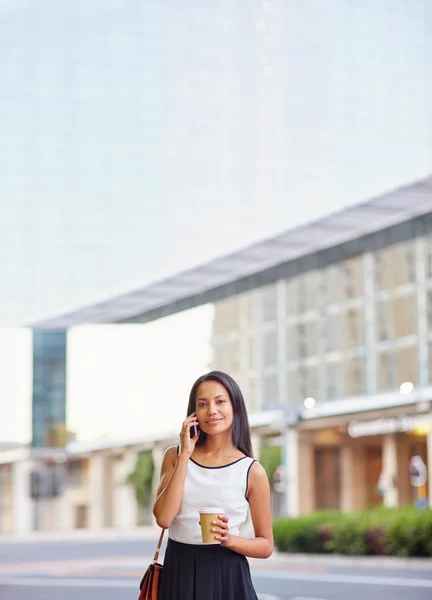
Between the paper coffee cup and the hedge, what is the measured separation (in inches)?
793

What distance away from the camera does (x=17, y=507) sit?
71.9 metres

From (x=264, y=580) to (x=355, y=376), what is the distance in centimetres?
2355

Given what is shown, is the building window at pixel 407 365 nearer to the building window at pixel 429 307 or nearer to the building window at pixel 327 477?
the building window at pixel 429 307

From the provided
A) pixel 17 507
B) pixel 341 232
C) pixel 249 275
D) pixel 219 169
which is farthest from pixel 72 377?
pixel 219 169

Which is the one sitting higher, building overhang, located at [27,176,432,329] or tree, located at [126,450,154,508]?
building overhang, located at [27,176,432,329]

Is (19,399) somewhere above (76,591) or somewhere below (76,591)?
above

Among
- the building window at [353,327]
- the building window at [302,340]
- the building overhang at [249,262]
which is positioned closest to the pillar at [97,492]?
the building overhang at [249,262]

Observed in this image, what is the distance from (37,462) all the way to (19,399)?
4.58 meters

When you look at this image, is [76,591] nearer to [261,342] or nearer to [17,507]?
[261,342]

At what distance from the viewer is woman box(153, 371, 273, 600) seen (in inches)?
146

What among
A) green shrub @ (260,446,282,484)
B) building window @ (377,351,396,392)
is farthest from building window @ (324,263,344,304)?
green shrub @ (260,446,282,484)

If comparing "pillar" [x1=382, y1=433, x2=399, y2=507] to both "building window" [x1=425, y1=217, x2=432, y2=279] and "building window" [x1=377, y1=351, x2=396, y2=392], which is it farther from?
"building window" [x1=425, y1=217, x2=432, y2=279]

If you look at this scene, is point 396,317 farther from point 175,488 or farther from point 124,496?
point 175,488

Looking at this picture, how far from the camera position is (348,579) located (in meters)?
20.6
